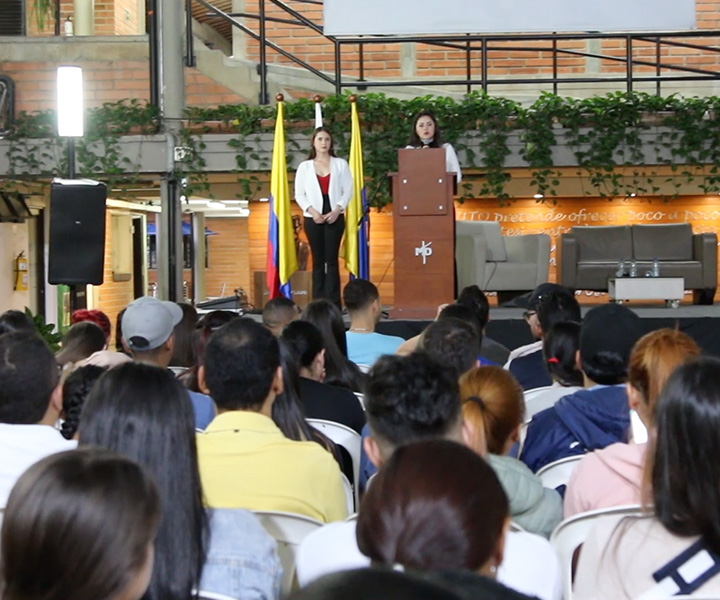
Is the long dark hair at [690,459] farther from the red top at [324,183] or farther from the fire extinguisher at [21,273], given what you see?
the fire extinguisher at [21,273]

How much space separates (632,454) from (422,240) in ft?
16.5

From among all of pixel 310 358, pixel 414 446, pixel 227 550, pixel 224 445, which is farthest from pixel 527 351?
pixel 414 446

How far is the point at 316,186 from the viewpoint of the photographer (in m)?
7.07

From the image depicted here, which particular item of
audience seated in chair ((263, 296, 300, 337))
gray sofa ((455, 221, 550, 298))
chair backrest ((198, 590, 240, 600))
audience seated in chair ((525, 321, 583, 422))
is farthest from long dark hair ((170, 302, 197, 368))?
gray sofa ((455, 221, 550, 298))

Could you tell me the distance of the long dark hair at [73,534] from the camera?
107cm

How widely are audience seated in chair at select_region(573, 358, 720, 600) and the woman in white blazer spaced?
5550 mm

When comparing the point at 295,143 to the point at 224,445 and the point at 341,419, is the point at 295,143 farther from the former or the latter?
the point at 224,445

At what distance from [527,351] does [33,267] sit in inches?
352

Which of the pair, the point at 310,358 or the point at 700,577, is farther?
the point at 310,358

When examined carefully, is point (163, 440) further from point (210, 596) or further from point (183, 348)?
point (183, 348)

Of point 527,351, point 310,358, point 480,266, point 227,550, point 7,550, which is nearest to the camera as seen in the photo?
point 7,550

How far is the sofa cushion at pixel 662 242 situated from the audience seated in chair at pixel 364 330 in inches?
250

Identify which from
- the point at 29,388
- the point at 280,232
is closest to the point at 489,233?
the point at 280,232

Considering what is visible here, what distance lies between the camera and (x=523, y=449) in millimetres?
2938
